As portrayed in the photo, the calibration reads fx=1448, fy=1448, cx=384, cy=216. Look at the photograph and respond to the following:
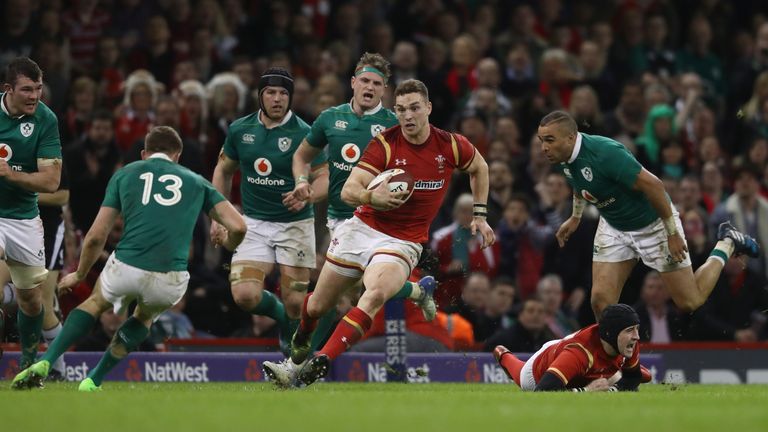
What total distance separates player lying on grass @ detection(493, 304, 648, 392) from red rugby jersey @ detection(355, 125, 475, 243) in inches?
57.3

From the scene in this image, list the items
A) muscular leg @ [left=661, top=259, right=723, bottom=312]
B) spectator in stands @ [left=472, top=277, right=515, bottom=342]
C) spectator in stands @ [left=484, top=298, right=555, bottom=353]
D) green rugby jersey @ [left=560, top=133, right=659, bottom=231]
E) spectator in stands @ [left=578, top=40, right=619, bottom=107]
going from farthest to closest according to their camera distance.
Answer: spectator in stands @ [left=578, top=40, right=619, bottom=107]
spectator in stands @ [left=472, top=277, right=515, bottom=342]
spectator in stands @ [left=484, top=298, right=555, bottom=353]
muscular leg @ [left=661, top=259, right=723, bottom=312]
green rugby jersey @ [left=560, top=133, right=659, bottom=231]

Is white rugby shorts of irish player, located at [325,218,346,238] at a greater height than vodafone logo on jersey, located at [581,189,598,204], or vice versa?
vodafone logo on jersey, located at [581,189,598,204]

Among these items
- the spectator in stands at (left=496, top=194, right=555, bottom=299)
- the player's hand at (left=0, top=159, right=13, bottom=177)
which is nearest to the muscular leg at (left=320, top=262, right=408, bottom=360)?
the player's hand at (left=0, top=159, right=13, bottom=177)

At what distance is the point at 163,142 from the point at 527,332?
5.60m

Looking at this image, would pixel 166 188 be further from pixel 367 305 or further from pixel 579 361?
pixel 579 361

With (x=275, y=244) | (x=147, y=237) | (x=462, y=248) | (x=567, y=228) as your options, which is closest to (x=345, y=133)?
(x=275, y=244)

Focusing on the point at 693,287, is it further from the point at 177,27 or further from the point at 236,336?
the point at 177,27

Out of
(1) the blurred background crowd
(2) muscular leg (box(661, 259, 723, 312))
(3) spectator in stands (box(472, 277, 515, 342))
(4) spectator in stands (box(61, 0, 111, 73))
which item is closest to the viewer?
(2) muscular leg (box(661, 259, 723, 312))

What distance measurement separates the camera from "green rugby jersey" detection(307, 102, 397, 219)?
1330 centimetres

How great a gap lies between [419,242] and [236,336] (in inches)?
183

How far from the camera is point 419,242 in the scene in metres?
12.1

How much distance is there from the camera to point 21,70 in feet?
39.3

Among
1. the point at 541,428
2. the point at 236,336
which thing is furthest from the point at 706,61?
the point at 541,428

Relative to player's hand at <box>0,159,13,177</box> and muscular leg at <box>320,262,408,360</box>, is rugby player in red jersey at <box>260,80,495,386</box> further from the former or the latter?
player's hand at <box>0,159,13,177</box>
